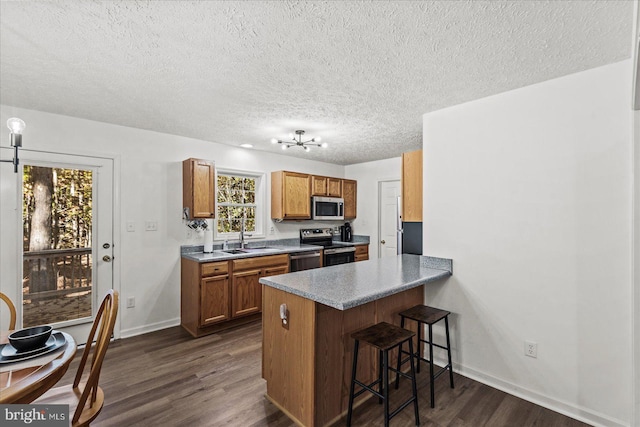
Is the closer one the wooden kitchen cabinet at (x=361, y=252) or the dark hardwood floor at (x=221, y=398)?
the dark hardwood floor at (x=221, y=398)

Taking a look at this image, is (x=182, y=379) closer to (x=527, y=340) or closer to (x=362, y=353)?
(x=362, y=353)

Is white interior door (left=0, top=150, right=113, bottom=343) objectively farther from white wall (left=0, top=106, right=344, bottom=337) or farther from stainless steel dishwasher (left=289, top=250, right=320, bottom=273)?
stainless steel dishwasher (left=289, top=250, right=320, bottom=273)

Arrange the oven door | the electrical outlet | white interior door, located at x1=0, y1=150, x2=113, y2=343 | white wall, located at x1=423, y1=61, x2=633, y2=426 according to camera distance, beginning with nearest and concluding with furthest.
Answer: white wall, located at x1=423, y1=61, x2=633, y2=426 → the electrical outlet → white interior door, located at x1=0, y1=150, x2=113, y2=343 → the oven door

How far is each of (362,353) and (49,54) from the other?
9.62 ft

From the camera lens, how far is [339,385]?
2068 mm

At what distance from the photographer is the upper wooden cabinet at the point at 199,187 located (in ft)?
12.3

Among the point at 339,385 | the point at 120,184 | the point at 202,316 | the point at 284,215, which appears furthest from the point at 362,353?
the point at 120,184

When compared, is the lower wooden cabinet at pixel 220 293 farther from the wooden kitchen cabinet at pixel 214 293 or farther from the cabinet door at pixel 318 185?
the cabinet door at pixel 318 185

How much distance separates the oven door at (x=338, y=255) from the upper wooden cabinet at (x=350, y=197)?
2.50ft

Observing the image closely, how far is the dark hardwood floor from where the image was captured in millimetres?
2023

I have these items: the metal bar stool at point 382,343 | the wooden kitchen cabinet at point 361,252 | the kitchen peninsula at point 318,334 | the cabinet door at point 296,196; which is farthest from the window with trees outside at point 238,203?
the metal bar stool at point 382,343

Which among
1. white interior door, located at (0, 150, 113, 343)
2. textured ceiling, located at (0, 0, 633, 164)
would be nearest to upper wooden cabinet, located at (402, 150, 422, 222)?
textured ceiling, located at (0, 0, 633, 164)

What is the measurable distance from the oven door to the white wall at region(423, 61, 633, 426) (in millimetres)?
2365

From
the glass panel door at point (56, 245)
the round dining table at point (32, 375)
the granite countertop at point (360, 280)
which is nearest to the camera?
the round dining table at point (32, 375)
